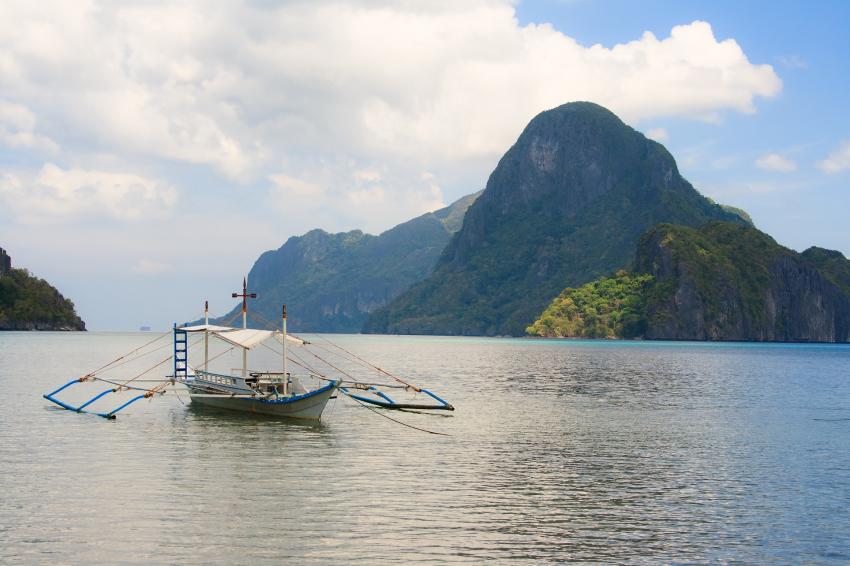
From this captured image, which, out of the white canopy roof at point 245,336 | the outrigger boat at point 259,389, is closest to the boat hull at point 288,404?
the outrigger boat at point 259,389

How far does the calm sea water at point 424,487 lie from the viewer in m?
24.9

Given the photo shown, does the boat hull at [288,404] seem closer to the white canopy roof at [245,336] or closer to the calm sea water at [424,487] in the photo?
the calm sea water at [424,487]

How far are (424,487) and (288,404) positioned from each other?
22.1 m

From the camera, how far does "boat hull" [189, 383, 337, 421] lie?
51.8m

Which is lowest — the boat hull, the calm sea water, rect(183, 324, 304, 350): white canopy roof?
the calm sea water

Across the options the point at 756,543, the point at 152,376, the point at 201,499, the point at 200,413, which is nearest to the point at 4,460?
the point at 201,499

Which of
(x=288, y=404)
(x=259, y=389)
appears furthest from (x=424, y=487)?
(x=259, y=389)

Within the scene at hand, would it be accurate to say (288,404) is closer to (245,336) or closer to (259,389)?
(259,389)

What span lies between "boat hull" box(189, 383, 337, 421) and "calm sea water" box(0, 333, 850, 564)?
42.7 inches

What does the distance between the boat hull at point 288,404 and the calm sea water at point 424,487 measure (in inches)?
42.7

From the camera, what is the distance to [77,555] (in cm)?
2348

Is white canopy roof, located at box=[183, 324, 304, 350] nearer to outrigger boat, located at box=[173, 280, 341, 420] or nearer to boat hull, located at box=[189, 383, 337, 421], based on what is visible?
outrigger boat, located at box=[173, 280, 341, 420]

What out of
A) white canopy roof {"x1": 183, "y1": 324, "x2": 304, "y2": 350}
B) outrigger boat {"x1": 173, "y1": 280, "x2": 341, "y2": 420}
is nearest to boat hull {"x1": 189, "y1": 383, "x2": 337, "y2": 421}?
outrigger boat {"x1": 173, "y1": 280, "x2": 341, "y2": 420}

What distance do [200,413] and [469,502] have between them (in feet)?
110
